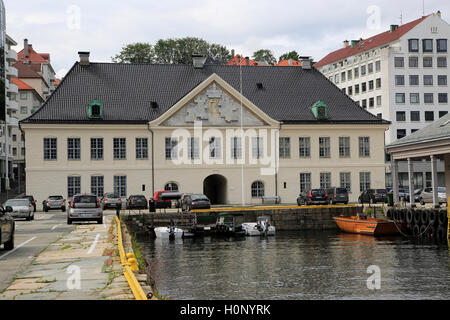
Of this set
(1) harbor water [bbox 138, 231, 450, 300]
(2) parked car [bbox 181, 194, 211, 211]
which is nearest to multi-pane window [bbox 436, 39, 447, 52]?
(2) parked car [bbox 181, 194, 211, 211]

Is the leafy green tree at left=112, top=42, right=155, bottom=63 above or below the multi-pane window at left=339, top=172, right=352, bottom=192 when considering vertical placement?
above

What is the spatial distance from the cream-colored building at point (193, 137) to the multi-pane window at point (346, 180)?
11 centimetres

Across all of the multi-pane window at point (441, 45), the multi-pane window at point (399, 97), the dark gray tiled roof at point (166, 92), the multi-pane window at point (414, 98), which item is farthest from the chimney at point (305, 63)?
the multi-pane window at point (441, 45)

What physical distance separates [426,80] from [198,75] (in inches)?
1818

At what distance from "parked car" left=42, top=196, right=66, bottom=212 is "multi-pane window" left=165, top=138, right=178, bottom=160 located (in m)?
11.6

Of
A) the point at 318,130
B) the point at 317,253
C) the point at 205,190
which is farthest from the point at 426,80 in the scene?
the point at 317,253

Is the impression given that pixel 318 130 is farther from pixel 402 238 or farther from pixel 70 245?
pixel 70 245

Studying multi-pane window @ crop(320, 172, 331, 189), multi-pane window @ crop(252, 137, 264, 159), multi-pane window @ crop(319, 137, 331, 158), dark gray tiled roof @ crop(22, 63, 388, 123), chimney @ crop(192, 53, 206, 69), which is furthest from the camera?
chimney @ crop(192, 53, 206, 69)

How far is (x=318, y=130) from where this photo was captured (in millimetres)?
68500

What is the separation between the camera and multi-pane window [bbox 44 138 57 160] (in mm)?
62688

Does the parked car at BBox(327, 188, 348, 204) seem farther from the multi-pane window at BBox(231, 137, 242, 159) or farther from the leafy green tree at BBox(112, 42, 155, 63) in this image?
the leafy green tree at BBox(112, 42, 155, 63)

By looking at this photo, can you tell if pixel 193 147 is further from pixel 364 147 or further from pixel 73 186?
pixel 364 147

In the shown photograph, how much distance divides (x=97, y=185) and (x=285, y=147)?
19755mm

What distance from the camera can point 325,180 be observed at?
68.5 meters
